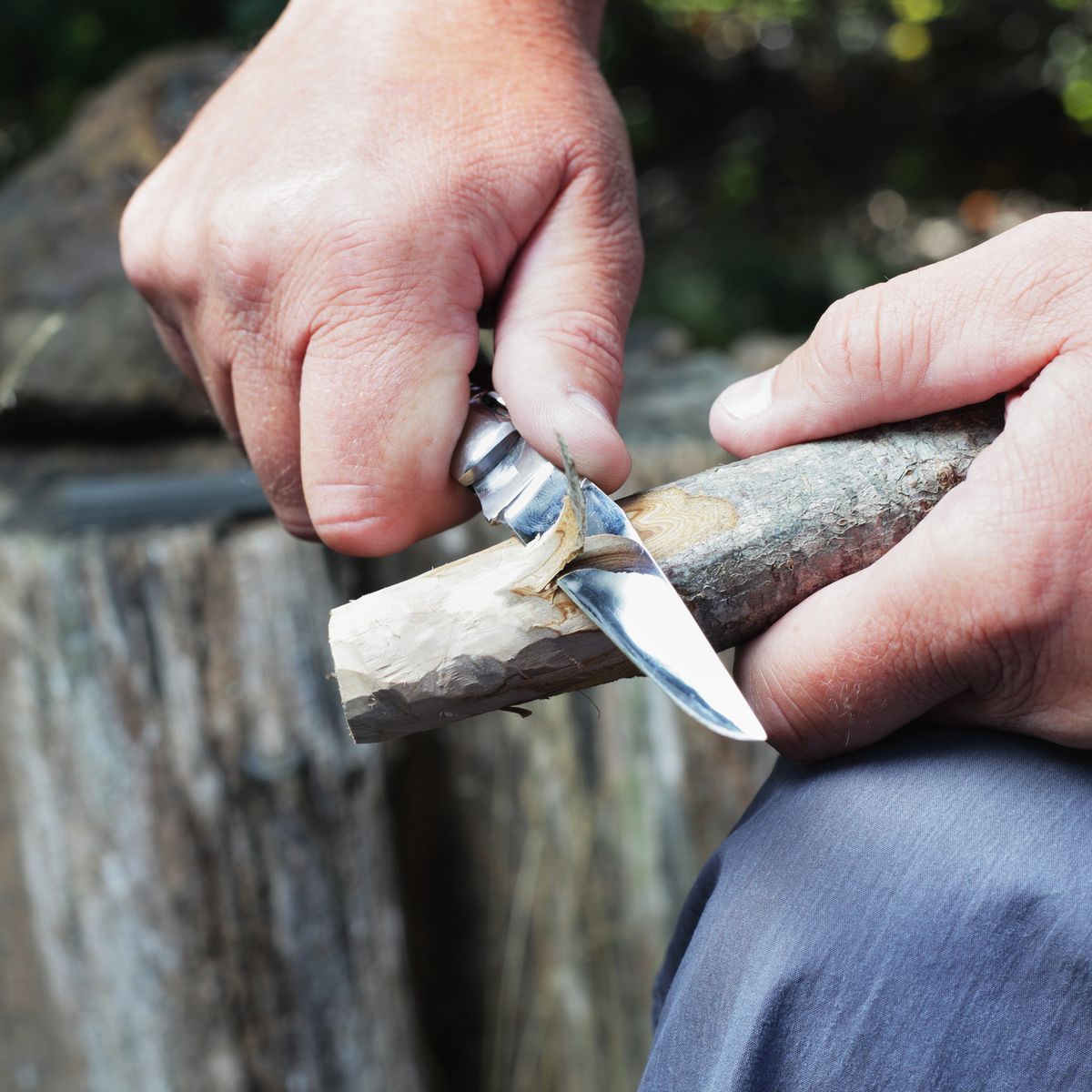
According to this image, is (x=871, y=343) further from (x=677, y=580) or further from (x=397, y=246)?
(x=397, y=246)

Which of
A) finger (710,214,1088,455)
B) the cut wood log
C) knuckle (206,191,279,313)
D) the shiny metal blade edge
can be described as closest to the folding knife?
the shiny metal blade edge

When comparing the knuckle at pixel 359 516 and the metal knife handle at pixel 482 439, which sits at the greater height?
the metal knife handle at pixel 482 439

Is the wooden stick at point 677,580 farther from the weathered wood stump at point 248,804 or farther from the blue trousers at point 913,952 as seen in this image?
the weathered wood stump at point 248,804

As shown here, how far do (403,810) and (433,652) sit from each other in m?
1.59

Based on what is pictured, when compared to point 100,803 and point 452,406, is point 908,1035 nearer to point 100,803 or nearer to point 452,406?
point 452,406

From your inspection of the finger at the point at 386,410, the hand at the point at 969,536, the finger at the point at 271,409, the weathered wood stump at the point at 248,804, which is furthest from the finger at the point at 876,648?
the weathered wood stump at the point at 248,804

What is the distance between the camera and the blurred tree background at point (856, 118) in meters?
6.30

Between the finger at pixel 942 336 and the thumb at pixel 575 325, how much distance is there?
179 millimetres

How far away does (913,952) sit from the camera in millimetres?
768

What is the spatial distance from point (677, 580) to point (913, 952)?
316 millimetres

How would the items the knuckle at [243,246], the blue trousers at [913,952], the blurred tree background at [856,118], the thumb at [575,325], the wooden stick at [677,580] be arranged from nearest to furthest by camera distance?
the blue trousers at [913,952]
the wooden stick at [677,580]
the thumb at [575,325]
the knuckle at [243,246]
the blurred tree background at [856,118]

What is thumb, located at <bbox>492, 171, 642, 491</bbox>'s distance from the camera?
38.3 inches

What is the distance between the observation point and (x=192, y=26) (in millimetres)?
4684

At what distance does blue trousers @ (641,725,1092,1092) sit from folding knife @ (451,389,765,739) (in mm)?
138
